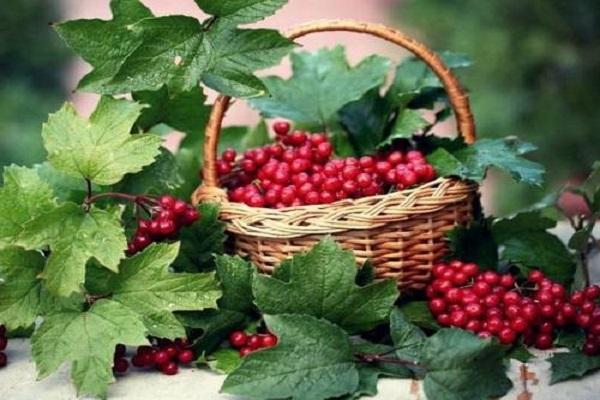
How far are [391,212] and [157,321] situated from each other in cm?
34

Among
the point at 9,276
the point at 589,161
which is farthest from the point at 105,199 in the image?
the point at 589,161

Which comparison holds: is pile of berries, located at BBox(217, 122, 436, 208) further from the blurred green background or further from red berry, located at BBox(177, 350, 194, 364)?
the blurred green background

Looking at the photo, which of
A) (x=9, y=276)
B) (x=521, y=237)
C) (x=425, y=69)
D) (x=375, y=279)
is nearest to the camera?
(x=9, y=276)

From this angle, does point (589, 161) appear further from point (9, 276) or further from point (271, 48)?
point (9, 276)

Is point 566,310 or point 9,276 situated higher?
point 9,276

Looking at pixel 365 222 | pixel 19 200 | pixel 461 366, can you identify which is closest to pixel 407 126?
pixel 365 222

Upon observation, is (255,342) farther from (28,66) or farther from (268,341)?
(28,66)

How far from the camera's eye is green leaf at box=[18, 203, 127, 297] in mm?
1355

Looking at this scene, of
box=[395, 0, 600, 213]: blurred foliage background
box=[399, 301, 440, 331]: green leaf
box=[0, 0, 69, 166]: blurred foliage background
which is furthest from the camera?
box=[0, 0, 69, 166]: blurred foliage background

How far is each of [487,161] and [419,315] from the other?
0.24 meters

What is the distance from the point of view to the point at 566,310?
4.90ft

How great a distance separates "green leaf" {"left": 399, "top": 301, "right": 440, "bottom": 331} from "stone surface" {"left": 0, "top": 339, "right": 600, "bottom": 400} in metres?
0.13

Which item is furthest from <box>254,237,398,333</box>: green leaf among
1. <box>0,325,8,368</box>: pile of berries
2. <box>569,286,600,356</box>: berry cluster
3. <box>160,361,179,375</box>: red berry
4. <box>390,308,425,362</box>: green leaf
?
<box>0,325,8,368</box>: pile of berries

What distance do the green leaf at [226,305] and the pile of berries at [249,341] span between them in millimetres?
22
